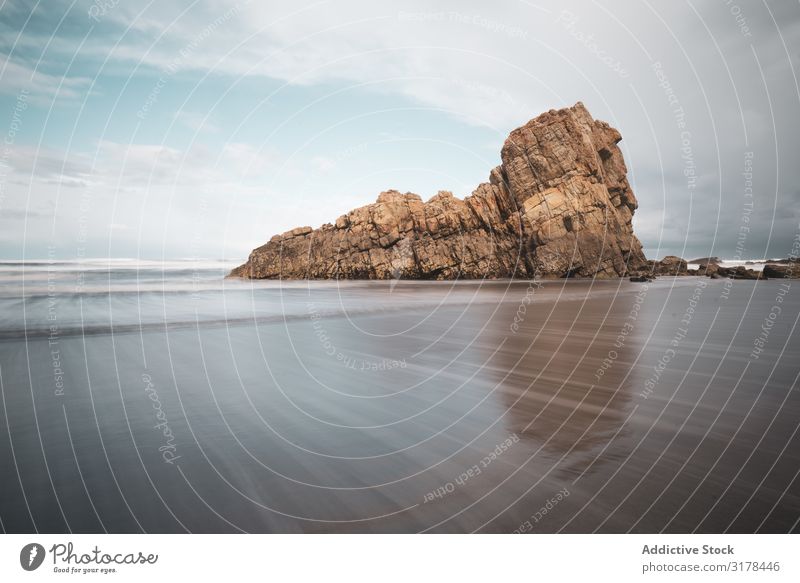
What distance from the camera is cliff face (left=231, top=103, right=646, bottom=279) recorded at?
172 feet

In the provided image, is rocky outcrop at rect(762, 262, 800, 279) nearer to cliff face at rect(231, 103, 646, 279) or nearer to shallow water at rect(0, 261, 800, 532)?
cliff face at rect(231, 103, 646, 279)

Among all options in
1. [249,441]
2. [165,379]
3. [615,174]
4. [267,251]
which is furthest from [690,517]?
[267,251]

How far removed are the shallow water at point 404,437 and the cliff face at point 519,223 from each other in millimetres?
45595

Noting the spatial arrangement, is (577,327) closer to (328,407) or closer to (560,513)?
(328,407)

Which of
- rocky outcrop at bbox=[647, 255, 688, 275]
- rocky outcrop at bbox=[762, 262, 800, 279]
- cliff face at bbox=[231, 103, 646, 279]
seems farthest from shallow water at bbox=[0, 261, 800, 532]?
rocky outcrop at bbox=[647, 255, 688, 275]

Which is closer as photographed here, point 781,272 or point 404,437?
point 404,437

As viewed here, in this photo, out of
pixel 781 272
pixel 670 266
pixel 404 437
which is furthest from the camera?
pixel 670 266

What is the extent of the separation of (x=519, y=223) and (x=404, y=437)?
5518cm

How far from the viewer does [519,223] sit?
2210 inches

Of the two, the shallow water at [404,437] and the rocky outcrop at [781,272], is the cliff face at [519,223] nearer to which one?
the rocky outcrop at [781,272]
